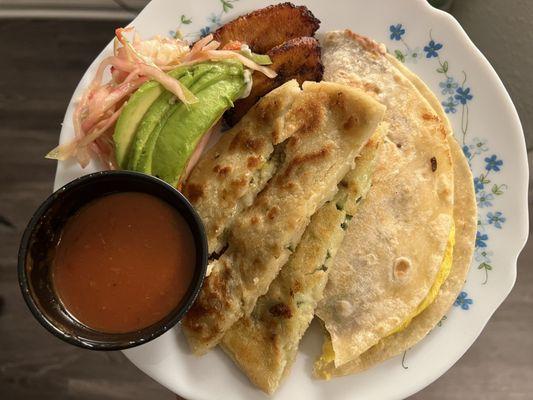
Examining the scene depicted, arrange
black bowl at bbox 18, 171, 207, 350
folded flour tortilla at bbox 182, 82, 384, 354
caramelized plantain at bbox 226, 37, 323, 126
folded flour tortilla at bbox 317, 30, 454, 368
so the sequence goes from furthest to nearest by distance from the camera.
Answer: caramelized plantain at bbox 226, 37, 323, 126 < folded flour tortilla at bbox 317, 30, 454, 368 < folded flour tortilla at bbox 182, 82, 384, 354 < black bowl at bbox 18, 171, 207, 350

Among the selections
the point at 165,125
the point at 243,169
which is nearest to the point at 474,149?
the point at 243,169

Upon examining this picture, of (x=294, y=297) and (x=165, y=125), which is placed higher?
(x=165, y=125)

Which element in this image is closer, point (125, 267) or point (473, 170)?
point (125, 267)

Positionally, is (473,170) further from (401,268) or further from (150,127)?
(150,127)

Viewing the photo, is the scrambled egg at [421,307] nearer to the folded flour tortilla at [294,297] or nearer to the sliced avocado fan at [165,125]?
the folded flour tortilla at [294,297]

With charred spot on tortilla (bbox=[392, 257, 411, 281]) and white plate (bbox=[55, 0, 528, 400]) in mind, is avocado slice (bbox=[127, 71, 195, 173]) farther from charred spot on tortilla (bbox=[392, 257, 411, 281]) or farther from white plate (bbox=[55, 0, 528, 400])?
charred spot on tortilla (bbox=[392, 257, 411, 281])

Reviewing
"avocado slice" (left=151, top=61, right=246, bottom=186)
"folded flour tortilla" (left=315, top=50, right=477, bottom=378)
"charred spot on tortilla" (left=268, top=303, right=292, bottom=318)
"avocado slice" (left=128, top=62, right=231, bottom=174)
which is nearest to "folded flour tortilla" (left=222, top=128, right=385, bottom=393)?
"charred spot on tortilla" (left=268, top=303, right=292, bottom=318)

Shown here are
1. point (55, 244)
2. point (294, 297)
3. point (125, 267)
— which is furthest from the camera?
point (294, 297)
